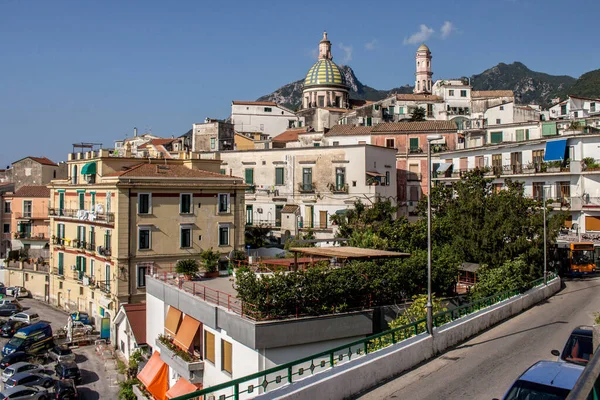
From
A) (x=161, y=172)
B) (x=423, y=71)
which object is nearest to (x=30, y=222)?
(x=161, y=172)

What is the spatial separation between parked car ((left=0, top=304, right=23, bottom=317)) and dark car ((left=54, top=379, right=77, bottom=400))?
19.7 metres

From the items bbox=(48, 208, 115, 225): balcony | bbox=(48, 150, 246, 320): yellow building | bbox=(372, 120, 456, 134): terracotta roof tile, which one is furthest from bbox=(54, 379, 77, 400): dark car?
bbox=(372, 120, 456, 134): terracotta roof tile

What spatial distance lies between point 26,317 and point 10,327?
165 cm

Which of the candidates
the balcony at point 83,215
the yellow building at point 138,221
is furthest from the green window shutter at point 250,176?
the balcony at point 83,215

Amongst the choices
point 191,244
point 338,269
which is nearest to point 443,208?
point 191,244

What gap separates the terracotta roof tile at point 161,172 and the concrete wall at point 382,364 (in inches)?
897

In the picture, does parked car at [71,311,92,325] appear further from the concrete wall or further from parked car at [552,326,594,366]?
parked car at [552,326,594,366]

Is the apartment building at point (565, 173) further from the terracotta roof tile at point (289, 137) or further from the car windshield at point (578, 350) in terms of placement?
the car windshield at point (578, 350)

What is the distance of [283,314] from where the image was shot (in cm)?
1753

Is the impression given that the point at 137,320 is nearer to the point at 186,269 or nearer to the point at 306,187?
the point at 186,269

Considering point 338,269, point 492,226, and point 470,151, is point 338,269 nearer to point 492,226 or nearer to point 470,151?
point 492,226

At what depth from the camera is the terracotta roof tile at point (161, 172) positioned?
36.0 metres

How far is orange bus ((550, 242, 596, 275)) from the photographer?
3534 centimetres

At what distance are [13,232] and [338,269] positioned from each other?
51613 mm
